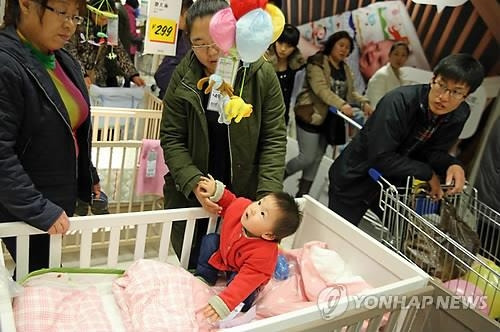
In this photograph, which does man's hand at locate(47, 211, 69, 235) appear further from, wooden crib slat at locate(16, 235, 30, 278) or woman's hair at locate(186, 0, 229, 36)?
woman's hair at locate(186, 0, 229, 36)

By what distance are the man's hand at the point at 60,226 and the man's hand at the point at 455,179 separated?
1.43 meters

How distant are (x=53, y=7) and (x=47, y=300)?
0.79 metres

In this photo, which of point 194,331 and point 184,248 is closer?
point 194,331

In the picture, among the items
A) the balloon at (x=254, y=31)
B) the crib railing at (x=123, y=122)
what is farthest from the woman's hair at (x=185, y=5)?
the balloon at (x=254, y=31)

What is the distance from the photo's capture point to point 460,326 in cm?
152

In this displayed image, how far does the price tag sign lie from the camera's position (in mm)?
2365

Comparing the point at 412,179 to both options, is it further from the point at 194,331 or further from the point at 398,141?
the point at 194,331

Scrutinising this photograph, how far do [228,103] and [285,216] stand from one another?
38 centimetres

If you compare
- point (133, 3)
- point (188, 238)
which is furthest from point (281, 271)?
point (133, 3)

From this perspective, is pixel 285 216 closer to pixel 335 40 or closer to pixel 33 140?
pixel 33 140

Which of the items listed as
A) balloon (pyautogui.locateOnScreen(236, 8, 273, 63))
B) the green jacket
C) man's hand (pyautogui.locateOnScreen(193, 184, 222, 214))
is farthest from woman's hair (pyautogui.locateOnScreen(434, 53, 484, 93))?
man's hand (pyautogui.locateOnScreen(193, 184, 222, 214))

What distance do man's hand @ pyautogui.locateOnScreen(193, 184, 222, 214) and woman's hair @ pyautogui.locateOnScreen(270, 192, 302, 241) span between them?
0.75 feet

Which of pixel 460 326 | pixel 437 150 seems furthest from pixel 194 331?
pixel 437 150

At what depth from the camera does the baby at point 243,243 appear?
1486 millimetres
